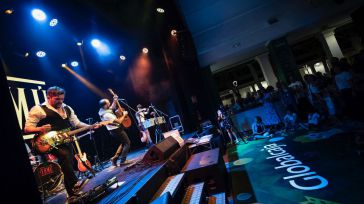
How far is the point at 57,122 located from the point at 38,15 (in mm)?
3456

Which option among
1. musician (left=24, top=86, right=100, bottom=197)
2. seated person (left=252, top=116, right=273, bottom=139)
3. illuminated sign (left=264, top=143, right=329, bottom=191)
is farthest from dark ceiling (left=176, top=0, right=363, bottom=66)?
illuminated sign (left=264, top=143, right=329, bottom=191)

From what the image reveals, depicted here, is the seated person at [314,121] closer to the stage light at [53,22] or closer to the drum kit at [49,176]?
the drum kit at [49,176]

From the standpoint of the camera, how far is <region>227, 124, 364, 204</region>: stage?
2.57 metres

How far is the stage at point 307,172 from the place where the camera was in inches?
101

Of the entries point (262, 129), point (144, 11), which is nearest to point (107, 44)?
point (144, 11)

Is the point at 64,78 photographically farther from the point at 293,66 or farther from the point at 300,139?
the point at 293,66

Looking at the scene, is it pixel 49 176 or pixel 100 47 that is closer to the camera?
pixel 49 176

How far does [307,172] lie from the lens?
325cm

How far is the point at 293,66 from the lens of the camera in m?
9.90

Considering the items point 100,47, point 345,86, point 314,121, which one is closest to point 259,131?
point 314,121

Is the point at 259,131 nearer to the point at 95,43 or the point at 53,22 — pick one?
the point at 95,43

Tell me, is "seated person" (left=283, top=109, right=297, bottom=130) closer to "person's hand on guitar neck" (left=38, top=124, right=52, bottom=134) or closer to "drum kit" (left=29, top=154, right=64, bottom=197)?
"drum kit" (left=29, top=154, right=64, bottom=197)

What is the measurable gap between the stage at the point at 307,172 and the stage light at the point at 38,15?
564 centimetres

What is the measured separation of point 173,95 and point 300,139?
4615 mm
